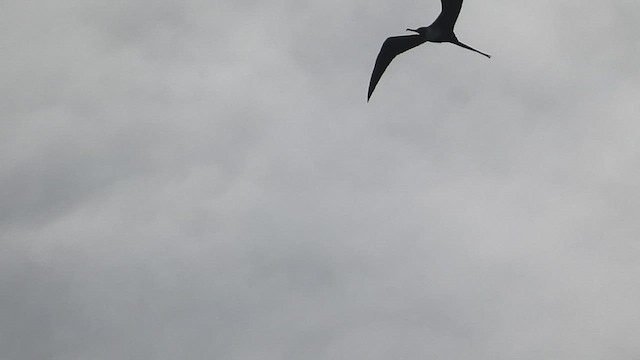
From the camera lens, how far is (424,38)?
3528cm

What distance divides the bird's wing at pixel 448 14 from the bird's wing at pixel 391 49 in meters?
2.05

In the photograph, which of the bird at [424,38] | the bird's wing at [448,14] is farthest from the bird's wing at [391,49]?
the bird's wing at [448,14]

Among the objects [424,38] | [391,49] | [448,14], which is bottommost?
[448,14]

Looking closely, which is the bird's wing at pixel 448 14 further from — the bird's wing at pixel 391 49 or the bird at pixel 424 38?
the bird's wing at pixel 391 49

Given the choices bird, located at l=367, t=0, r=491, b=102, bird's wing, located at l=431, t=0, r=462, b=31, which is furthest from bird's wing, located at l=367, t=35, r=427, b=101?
bird's wing, located at l=431, t=0, r=462, b=31

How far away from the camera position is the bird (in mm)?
33750

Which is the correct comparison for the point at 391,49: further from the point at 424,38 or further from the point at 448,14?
the point at 448,14

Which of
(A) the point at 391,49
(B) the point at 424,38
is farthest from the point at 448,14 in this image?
(A) the point at 391,49

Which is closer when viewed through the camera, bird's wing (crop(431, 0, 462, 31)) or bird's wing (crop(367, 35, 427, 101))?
bird's wing (crop(431, 0, 462, 31))

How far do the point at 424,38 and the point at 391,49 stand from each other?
5.04ft

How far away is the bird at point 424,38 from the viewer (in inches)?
1329

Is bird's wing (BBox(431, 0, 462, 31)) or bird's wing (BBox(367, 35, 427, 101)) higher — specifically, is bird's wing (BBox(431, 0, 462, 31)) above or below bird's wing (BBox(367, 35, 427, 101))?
below

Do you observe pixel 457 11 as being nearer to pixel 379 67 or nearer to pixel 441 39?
pixel 441 39

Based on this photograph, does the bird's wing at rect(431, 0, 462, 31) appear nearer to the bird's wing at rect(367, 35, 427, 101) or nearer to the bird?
the bird
